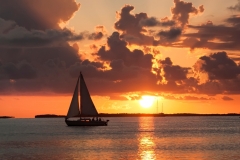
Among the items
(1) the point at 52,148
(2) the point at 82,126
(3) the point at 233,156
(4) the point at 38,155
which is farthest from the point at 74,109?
(3) the point at 233,156

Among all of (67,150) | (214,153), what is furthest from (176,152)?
(67,150)

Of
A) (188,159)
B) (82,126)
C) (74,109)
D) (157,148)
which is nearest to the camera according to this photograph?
(188,159)

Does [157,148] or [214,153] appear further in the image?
[157,148]

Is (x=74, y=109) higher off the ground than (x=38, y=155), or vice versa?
(x=74, y=109)

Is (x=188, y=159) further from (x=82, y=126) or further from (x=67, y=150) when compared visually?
(x=82, y=126)

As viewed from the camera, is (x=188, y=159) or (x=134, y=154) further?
(x=134, y=154)

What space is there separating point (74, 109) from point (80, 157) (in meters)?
76.3

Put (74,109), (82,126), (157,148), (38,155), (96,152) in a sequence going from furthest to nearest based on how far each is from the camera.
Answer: (82,126), (74,109), (157,148), (96,152), (38,155)

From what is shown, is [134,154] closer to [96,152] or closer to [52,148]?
[96,152]

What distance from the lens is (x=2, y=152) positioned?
90.6 m

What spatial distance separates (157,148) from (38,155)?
2414 cm

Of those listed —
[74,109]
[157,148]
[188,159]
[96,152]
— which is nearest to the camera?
[188,159]

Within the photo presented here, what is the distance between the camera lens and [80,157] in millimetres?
81500

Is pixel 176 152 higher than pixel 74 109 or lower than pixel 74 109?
lower
